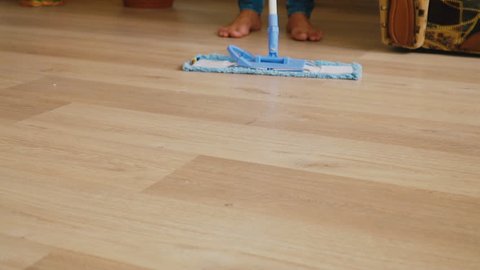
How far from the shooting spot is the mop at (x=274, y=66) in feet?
5.29

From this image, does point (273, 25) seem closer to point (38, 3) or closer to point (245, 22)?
point (245, 22)

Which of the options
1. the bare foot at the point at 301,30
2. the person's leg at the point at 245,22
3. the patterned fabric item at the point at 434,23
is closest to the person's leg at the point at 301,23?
the bare foot at the point at 301,30

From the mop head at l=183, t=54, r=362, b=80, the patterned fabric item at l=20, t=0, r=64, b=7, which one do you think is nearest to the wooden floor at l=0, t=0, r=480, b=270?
the mop head at l=183, t=54, r=362, b=80

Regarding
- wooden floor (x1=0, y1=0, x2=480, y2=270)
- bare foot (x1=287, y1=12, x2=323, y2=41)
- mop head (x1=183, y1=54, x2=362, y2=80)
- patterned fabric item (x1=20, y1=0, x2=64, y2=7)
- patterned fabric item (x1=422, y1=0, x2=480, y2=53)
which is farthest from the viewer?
patterned fabric item (x1=20, y1=0, x2=64, y2=7)

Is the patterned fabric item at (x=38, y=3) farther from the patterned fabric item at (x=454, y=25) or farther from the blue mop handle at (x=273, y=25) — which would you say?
the patterned fabric item at (x=454, y=25)

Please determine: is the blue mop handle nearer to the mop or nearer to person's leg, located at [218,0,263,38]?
the mop

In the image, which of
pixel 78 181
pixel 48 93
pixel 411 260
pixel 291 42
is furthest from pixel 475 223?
pixel 291 42

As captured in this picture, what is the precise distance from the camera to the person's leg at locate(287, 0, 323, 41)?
2.05m

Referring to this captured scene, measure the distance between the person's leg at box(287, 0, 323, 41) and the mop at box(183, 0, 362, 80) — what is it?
0.35m

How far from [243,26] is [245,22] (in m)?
0.03

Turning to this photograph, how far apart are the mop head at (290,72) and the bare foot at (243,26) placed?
1.27 feet

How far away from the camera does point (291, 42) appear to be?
80.0 inches

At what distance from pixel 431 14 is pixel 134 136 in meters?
1.03

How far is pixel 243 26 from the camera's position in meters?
2.13
